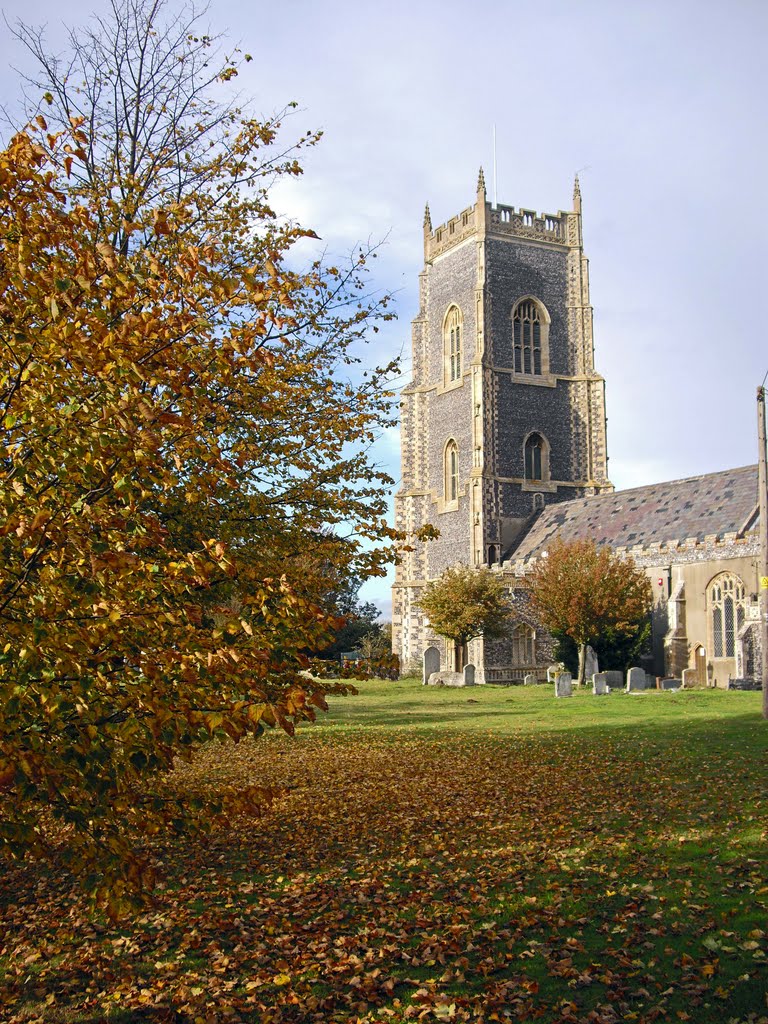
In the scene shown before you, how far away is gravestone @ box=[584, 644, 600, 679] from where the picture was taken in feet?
96.7

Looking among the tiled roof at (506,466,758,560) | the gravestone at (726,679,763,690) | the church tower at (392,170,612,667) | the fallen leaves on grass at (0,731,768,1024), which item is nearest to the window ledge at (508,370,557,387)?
the church tower at (392,170,612,667)

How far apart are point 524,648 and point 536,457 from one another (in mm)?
10050

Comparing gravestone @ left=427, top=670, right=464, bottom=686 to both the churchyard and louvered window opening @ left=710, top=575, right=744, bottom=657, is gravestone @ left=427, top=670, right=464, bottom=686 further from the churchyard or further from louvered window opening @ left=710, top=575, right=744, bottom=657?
the churchyard

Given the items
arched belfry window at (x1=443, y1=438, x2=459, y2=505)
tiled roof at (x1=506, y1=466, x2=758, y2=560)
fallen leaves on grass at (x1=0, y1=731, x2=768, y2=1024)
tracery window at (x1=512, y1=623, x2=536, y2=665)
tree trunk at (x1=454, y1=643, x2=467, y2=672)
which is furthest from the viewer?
arched belfry window at (x1=443, y1=438, x2=459, y2=505)

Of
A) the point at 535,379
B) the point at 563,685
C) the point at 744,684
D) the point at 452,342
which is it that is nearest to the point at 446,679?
the point at 563,685

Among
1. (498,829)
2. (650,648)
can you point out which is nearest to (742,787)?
(498,829)

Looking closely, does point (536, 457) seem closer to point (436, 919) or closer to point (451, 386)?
point (451, 386)

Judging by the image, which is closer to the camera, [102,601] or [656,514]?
[102,601]

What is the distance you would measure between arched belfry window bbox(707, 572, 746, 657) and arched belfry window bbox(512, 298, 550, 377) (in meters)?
16.7

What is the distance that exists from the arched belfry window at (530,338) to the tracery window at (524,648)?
12.9 meters

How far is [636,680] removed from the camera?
26.3 metres

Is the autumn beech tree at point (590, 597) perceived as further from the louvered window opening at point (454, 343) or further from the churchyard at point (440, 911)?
the churchyard at point (440, 911)

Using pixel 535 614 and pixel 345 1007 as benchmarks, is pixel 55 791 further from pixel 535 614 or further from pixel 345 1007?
pixel 535 614

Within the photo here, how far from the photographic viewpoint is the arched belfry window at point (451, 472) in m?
43.2
